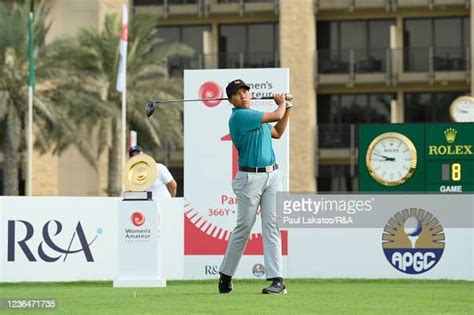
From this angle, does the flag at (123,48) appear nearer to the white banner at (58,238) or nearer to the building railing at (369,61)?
the building railing at (369,61)

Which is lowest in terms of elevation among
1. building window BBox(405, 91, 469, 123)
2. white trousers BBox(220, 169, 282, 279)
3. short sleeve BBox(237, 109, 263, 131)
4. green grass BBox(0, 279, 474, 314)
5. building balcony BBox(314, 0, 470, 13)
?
green grass BBox(0, 279, 474, 314)

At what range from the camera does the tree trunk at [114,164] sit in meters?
51.0

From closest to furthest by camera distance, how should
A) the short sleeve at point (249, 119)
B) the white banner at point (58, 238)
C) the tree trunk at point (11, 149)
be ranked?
the short sleeve at point (249, 119) < the white banner at point (58, 238) < the tree trunk at point (11, 149)

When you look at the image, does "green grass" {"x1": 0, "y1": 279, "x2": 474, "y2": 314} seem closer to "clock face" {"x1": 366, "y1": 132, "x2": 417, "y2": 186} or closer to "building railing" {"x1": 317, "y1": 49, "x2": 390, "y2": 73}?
"clock face" {"x1": 366, "y1": 132, "x2": 417, "y2": 186}

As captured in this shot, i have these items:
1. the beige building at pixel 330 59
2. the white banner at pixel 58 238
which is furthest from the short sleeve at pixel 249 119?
the beige building at pixel 330 59

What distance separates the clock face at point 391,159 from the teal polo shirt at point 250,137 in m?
6.58

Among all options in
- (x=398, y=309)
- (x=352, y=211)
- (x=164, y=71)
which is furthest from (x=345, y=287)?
(x=164, y=71)

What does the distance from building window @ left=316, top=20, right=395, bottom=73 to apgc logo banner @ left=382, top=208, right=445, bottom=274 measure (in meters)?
41.9

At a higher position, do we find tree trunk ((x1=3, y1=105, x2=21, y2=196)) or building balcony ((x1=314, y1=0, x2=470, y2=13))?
building balcony ((x1=314, y1=0, x2=470, y2=13))

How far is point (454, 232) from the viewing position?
16.7m

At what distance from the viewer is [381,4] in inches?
2283

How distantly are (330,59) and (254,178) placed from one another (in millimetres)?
47187

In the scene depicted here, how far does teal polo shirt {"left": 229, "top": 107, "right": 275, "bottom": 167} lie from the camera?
12070 millimetres

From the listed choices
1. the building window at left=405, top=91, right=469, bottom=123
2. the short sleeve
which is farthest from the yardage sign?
the building window at left=405, top=91, right=469, bottom=123
